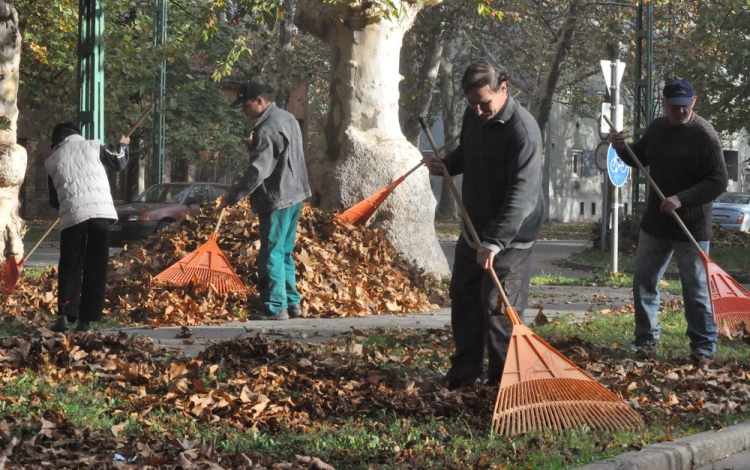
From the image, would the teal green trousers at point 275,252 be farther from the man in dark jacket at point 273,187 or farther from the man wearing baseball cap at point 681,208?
the man wearing baseball cap at point 681,208

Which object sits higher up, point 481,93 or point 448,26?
point 448,26

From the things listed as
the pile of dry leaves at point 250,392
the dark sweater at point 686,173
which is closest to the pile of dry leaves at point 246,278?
the pile of dry leaves at point 250,392

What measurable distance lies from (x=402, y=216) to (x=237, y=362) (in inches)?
271

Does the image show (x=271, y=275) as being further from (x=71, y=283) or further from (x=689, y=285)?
(x=689, y=285)

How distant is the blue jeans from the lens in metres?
8.55

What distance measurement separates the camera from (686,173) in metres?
8.56

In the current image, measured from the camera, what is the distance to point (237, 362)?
7.34 meters

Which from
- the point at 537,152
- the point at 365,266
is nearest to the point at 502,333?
the point at 537,152

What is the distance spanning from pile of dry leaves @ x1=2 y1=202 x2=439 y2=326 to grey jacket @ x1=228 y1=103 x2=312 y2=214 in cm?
115

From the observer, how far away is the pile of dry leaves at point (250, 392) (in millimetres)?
5113

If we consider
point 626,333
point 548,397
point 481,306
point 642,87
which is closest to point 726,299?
point 626,333

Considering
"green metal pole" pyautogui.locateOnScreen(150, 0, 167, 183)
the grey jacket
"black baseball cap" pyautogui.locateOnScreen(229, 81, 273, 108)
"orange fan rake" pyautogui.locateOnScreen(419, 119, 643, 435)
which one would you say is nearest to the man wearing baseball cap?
"orange fan rake" pyautogui.locateOnScreen(419, 119, 643, 435)

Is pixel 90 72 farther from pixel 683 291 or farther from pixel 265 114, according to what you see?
pixel 683 291

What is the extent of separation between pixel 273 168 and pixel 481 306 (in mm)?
3823
